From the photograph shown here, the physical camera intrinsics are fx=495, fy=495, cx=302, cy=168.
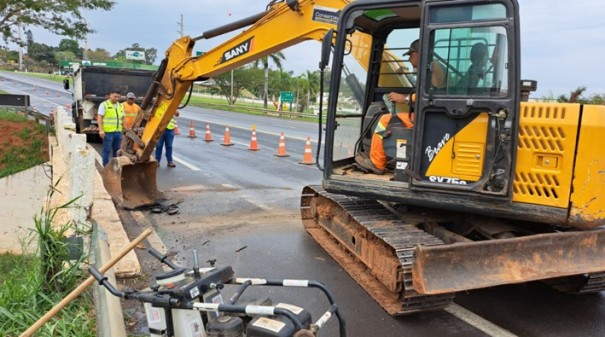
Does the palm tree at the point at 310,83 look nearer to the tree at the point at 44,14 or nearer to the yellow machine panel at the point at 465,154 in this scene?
the tree at the point at 44,14

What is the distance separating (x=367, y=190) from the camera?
17.0 ft

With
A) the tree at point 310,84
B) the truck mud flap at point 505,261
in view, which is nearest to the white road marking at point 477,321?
the truck mud flap at point 505,261

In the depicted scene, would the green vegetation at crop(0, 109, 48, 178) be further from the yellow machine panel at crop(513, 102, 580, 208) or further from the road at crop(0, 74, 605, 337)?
the yellow machine panel at crop(513, 102, 580, 208)

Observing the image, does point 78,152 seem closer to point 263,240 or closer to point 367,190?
point 263,240

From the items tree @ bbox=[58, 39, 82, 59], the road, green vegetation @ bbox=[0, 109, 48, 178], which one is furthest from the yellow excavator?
tree @ bbox=[58, 39, 82, 59]

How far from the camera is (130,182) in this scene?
337 inches

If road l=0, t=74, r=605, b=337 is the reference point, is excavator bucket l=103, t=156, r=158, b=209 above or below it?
above

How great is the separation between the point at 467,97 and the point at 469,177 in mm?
714

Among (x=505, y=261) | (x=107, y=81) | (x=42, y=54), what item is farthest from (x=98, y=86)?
(x=42, y=54)

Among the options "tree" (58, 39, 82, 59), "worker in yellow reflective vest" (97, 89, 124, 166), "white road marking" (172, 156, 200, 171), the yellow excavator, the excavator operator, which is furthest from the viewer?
"tree" (58, 39, 82, 59)

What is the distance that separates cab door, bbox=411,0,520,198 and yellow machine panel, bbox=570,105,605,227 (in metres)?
0.51

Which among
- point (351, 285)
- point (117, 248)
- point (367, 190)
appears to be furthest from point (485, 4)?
point (117, 248)

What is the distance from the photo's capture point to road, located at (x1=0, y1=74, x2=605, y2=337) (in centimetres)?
436

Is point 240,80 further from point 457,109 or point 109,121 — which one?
point 457,109
